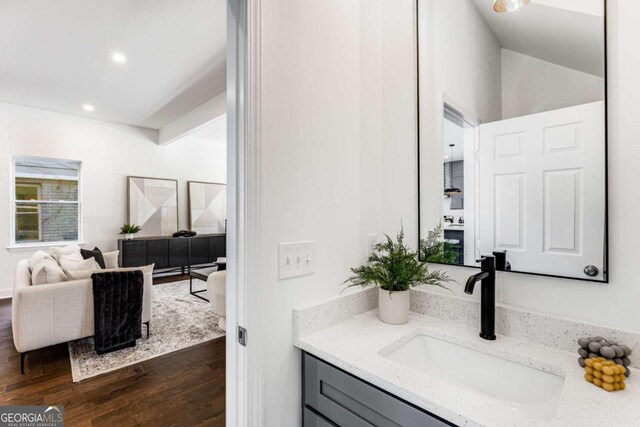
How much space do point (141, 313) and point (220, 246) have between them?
3239 millimetres

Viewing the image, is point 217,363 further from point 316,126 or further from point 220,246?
point 220,246

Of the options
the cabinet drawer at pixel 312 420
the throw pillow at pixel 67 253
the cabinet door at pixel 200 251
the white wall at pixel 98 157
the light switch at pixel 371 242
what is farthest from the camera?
the cabinet door at pixel 200 251

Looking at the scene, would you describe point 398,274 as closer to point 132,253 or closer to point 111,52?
point 111,52

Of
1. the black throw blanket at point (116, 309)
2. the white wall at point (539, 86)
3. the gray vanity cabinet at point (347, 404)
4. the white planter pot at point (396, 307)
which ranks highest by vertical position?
the white wall at point (539, 86)

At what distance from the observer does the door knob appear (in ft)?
3.13

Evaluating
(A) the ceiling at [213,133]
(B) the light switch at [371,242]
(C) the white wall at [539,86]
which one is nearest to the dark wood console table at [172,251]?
(A) the ceiling at [213,133]

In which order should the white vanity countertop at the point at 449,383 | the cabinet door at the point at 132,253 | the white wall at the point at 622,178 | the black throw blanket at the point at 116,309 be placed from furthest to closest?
the cabinet door at the point at 132,253, the black throw blanket at the point at 116,309, the white wall at the point at 622,178, the white vanity countertop at the point at 449,383

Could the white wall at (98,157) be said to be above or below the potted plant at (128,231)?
above

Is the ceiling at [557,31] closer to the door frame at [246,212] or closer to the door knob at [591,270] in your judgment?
the door knob at [591,270]

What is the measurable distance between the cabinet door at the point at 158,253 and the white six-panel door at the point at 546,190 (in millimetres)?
5517

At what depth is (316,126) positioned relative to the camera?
118 cm

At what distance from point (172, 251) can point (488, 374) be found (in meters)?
5.62

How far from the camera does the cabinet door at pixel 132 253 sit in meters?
5.16

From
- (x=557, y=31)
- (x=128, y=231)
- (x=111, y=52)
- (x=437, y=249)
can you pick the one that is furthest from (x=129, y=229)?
(x=557, y=31)
